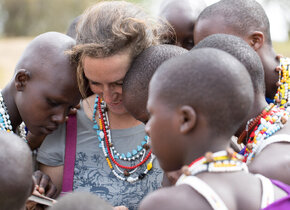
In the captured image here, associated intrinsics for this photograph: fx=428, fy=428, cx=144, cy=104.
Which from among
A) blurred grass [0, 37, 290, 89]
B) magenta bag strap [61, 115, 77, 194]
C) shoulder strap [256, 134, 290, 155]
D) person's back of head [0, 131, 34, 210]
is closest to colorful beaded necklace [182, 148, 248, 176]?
shoulder strap [256, 134, 290, 155]

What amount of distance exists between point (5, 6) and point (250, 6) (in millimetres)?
12664

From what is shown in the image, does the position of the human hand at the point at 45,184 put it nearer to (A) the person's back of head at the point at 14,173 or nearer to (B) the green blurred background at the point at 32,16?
(A) the person's back of head at the point at 14,173

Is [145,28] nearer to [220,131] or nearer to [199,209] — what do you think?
[220,131]

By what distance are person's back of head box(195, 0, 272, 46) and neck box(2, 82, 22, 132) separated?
1211mm

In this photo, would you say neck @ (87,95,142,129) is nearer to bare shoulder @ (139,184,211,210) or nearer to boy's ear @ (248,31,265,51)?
boy's ear @ (248,31,265,51)

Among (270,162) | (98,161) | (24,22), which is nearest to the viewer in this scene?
(270,162)

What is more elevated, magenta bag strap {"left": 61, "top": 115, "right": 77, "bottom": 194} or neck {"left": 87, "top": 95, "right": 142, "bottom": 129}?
neck {"left": 87, "top": 95, "right": 142, "bottom": 129}

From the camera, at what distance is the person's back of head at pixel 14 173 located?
5.58 feet

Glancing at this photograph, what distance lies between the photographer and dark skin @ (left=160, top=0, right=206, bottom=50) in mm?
3377

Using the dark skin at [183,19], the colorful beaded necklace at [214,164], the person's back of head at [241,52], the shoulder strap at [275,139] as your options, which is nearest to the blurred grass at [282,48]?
the dark skin at [183,19]

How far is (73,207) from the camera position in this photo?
1318mm

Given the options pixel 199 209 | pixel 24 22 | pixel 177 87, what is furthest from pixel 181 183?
pixel 24 22

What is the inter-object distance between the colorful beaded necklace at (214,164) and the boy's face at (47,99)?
122 cm

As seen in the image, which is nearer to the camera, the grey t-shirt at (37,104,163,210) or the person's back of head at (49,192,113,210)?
the person's back of head at (49,192,113,210)
